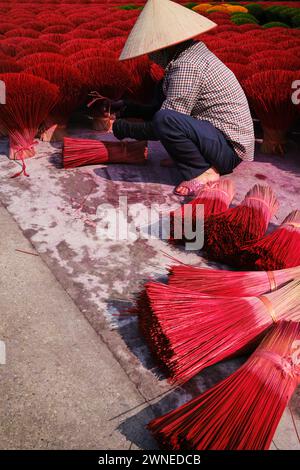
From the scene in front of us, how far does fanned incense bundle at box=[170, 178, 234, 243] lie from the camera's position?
203 cm

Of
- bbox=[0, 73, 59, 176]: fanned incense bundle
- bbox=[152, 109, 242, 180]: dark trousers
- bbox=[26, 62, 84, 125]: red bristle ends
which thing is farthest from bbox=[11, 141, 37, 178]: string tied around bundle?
bbox=[152, 109, 242, 180]: dark trousers

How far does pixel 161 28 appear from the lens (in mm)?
2410

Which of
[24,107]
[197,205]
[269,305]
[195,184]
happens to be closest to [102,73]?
[24,107]

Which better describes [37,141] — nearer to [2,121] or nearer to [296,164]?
[2,121]

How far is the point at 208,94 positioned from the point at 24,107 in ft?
3.69

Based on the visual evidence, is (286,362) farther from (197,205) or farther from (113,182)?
(113,182)

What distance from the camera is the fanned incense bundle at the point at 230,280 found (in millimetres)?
1587

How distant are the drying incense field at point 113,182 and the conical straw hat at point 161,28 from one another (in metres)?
0.64

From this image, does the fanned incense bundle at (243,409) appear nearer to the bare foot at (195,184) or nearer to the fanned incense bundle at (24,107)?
the bare foot at (195,184)

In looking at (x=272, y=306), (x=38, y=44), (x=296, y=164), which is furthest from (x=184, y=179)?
(x=38, y=44)

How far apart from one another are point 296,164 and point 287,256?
1423 mm

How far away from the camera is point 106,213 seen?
235cm

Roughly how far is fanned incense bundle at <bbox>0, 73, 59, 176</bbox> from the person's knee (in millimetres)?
759

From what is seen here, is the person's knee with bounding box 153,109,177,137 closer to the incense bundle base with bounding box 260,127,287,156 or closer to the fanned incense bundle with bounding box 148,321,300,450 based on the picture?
the incense bundle base with bounding box 260,127,287,156
